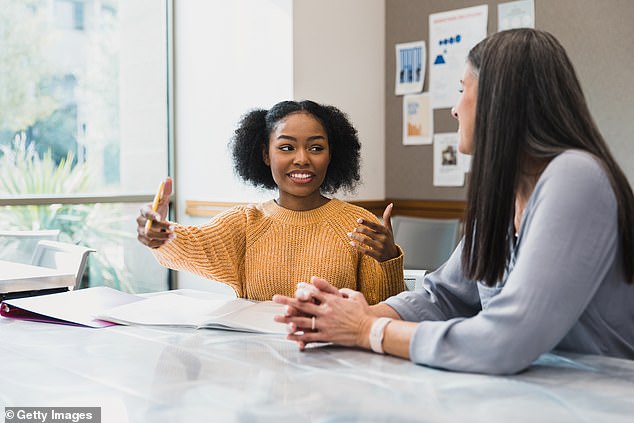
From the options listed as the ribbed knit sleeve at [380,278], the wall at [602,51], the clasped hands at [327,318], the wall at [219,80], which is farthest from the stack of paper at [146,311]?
the wall at [602,51]

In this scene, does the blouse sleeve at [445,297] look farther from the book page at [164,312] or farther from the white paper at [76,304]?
the white paper at [76,304]

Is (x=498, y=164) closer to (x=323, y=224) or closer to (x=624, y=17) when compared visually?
(x=323, y=224)

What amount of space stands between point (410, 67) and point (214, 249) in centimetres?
246

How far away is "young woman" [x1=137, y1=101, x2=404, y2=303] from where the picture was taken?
6.22 ft

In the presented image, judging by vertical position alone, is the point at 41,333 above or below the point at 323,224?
below

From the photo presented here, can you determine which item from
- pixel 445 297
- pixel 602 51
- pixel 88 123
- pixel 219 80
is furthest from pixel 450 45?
pixel 445 297

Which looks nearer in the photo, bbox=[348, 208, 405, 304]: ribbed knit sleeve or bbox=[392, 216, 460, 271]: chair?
bbox=[348, 208, 405, 304]: ribbed knit sleeve

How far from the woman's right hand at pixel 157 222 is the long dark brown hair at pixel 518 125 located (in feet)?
2.20

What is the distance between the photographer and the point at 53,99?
12.4 ft

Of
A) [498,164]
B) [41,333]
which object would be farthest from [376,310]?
[41,333]

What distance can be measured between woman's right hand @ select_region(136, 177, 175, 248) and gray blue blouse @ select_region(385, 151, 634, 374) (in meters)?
0.65

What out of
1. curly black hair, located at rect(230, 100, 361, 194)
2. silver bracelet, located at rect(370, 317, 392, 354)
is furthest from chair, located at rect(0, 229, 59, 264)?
silver bracelet, located at rect(370, 317, 392, 354)

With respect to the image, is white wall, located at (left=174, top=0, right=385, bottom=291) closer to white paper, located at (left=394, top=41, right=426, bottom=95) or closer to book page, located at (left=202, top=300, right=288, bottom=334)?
white paper, located at (left=394, top=41, right=426, bottom=95)

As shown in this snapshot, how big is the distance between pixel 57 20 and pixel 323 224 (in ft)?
8.09
